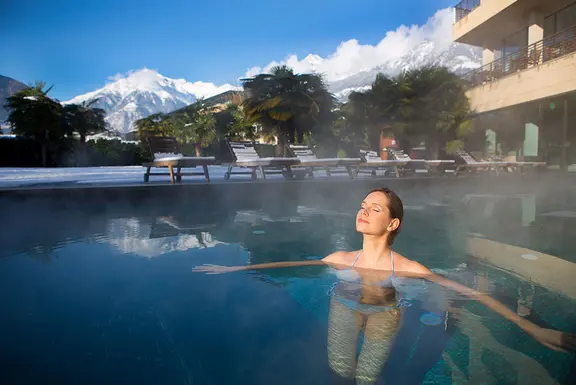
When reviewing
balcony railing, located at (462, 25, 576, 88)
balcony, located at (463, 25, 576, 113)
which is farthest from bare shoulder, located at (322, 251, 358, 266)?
balcony railing, located at (462, 25, 576, 88)

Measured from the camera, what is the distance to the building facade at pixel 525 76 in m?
11.5

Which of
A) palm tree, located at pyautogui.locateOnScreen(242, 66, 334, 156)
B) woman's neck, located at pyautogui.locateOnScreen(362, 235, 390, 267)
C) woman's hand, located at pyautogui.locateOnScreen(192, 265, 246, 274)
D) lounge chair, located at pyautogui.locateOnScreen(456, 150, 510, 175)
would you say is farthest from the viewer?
palm tree, located at pyautogui.locateOnScreen(242, 66, 334, 156)

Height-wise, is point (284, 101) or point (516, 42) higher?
point (516, 42)

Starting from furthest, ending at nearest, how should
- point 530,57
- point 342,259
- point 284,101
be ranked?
point 284,101
point 530,57
point 342,259

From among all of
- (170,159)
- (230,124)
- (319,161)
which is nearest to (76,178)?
(170,159)

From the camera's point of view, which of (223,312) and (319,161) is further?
(319,161)

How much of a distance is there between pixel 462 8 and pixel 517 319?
17676 millimetres

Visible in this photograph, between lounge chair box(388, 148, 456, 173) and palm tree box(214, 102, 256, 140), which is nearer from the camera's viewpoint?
lounge chair box(388, 148, 456, 173)

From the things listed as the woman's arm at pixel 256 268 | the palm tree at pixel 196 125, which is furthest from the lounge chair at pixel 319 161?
the palm tree at pixel 196 125

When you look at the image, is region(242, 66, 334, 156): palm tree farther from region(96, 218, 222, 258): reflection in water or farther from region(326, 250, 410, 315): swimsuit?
region(326, 250, 410, 315): swimsuit

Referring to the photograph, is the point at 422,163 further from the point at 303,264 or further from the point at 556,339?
the point at 556,339

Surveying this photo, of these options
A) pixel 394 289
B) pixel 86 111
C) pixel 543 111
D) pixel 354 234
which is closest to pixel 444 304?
pixel 394 289

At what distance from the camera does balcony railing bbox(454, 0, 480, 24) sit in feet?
50.6

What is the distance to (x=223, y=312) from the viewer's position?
1.86 metres
